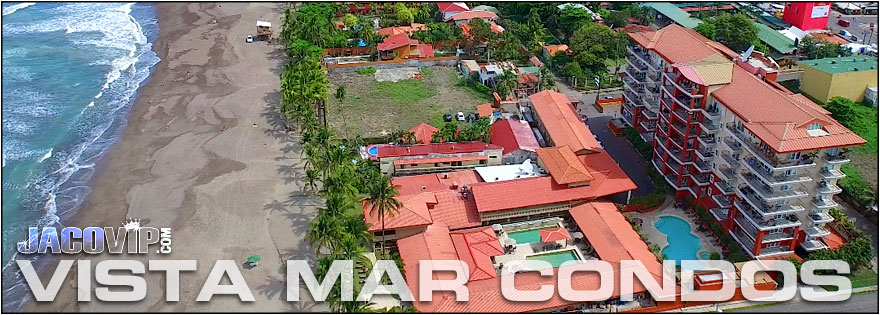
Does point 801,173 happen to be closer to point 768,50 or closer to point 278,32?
point 768,50

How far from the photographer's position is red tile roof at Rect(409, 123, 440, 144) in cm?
7581

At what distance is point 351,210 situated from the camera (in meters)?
60.8

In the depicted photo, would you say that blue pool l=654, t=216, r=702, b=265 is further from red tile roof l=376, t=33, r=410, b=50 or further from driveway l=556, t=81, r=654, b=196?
red tile roof l=376, t=33, r=410, b=50

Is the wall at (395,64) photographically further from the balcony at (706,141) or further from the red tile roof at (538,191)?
the balcony at (706,141)

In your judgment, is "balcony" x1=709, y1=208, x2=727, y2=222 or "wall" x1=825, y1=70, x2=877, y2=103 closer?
"balcony" x1=709, y1=208, x2=727, y2=222

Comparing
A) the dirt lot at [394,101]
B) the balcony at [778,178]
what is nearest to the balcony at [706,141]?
the balcony at [778,178]

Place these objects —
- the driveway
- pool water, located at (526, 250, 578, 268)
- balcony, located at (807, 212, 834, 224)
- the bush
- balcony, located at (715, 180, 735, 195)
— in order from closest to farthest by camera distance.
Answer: balcony, located at (807, 212, 834, 224) → pool water, located at (526, 250, 578, 268) → balcony, located at (715, 180, 735, 195) → the driveway → the bush

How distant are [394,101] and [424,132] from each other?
14988 millimetres

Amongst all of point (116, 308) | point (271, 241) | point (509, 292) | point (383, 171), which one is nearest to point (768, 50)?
point (383, 171)

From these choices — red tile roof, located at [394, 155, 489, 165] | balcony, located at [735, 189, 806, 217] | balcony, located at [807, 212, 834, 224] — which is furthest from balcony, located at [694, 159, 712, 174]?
red tile roof, located at [394, 155, 489, 165]

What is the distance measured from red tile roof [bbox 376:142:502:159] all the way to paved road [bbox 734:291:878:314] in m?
28.1

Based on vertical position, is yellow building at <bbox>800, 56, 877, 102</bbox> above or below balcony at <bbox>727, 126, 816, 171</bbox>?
below

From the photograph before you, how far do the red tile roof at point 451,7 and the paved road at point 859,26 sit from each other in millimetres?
57813

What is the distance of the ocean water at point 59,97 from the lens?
226 feet
